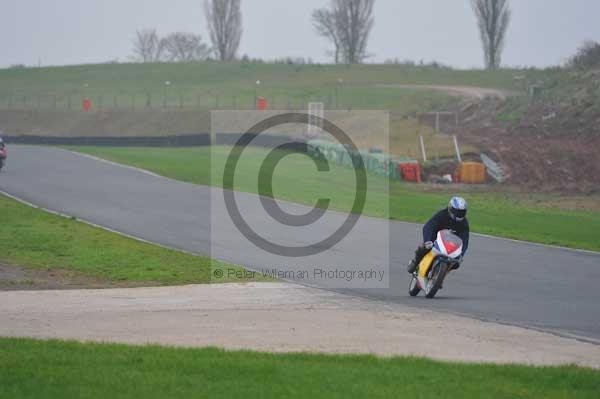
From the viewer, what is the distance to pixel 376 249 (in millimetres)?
21125

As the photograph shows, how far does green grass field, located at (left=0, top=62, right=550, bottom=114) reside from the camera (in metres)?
77.1

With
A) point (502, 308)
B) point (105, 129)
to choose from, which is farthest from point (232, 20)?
point (502, 308)

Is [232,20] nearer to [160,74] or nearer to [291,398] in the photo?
[160,74]

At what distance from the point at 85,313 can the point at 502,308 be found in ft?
19.4

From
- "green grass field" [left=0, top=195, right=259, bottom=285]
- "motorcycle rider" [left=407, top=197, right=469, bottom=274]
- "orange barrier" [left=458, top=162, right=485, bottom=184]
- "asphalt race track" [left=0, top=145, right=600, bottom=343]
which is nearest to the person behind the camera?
"asphalt race track" [left=0, top=145, right=600, bottom=343]

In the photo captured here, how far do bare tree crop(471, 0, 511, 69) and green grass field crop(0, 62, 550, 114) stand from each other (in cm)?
518

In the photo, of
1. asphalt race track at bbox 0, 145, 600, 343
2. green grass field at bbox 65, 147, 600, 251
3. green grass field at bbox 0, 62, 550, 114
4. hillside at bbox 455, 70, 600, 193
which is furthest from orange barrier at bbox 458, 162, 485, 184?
green grass field at bbox 0, 62, 550, 114

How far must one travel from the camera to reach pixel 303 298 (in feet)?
48.7

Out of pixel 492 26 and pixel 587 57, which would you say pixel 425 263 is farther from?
pixel 492 26

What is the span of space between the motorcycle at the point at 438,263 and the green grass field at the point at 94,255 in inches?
145

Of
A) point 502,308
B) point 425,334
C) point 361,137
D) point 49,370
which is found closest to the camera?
point 49,370

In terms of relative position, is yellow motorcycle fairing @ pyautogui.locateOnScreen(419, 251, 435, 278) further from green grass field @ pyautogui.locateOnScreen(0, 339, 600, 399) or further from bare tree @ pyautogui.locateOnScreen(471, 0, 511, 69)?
bare tree @ pyautogui.locateOnScreen(471, 0, 511, 69)
